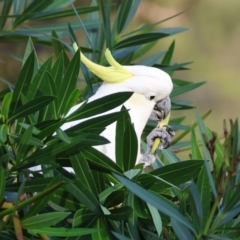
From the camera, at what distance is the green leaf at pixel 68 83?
1.59 ft

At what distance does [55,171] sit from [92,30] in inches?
22.4

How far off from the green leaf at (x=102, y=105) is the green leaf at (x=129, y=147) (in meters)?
0.02

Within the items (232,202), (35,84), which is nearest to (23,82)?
(35,84)

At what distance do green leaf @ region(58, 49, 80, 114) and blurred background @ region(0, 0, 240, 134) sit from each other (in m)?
1.13

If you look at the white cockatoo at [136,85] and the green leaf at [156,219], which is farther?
the white cockatoo at [136,85]

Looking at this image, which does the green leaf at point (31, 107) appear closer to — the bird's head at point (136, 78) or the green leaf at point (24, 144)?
the green leaf at point (24, 144)

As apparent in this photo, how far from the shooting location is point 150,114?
0.72m

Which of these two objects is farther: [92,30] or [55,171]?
[92,30]

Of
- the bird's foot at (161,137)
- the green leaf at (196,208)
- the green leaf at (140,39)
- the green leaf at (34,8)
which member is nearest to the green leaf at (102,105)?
the green leaf at (196,208)

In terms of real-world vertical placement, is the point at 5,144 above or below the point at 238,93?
above

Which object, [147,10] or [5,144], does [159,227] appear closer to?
[5,144]

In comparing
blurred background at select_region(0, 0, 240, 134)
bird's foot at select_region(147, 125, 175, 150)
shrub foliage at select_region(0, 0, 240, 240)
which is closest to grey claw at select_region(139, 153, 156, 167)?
bird's foot at select_region(147, 125, 175, 150)

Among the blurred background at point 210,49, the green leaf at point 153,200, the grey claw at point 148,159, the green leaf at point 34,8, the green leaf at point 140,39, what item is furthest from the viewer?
Answer: the blurred background at point 210,49

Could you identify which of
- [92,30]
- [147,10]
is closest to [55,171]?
[92,30]
